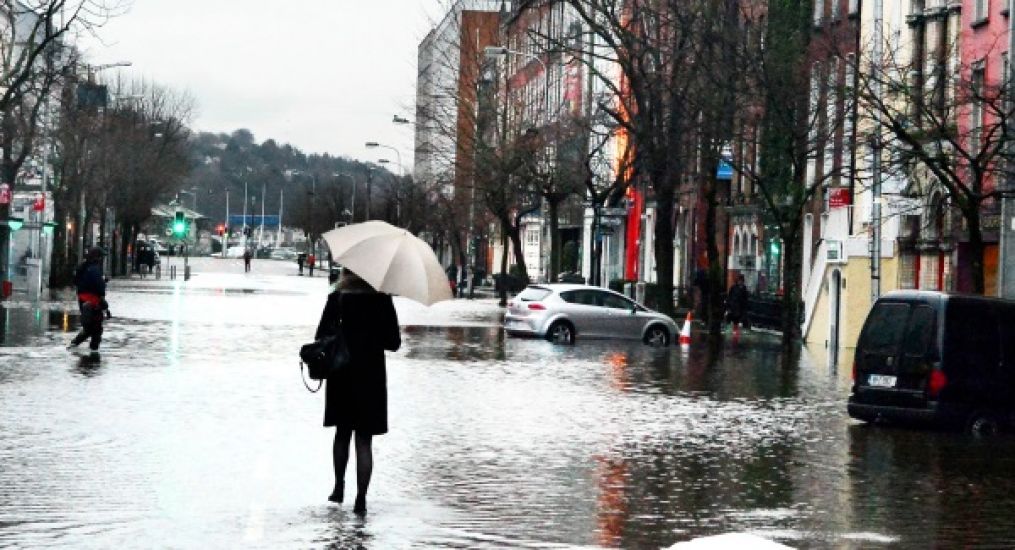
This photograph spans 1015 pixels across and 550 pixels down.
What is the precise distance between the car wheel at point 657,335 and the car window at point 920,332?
2416 cm

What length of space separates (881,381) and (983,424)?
124cm

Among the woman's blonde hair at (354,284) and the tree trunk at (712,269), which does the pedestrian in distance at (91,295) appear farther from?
the tree trunk at (712,269)

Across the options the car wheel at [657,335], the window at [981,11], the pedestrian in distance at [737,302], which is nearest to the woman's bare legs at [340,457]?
the car wheel at [657,335]

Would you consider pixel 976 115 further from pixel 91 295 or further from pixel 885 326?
pixel 885 326

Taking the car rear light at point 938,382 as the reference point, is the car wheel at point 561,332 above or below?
below

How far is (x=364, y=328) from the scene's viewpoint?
1412 centimetres

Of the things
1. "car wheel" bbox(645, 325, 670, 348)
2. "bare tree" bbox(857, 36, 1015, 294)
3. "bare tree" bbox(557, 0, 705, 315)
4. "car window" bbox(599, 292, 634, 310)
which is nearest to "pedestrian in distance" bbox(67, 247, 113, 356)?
"bare tree" bbox(857, 36, 1015, 294)

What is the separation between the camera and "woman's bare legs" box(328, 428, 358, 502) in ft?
46.8

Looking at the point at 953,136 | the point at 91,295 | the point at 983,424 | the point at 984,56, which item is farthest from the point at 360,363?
the point at 984,56

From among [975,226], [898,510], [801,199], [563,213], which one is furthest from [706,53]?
[563,213]

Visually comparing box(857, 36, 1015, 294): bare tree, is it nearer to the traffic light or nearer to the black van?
the black van

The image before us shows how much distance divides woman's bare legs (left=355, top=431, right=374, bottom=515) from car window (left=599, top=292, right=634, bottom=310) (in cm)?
3419

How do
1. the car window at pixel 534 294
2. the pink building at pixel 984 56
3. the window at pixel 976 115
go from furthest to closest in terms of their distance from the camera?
the car window at pixel 534 294 < the pink building at pixel 984 56 < the window at pixel 976 115

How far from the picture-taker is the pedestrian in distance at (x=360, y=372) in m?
14.0
